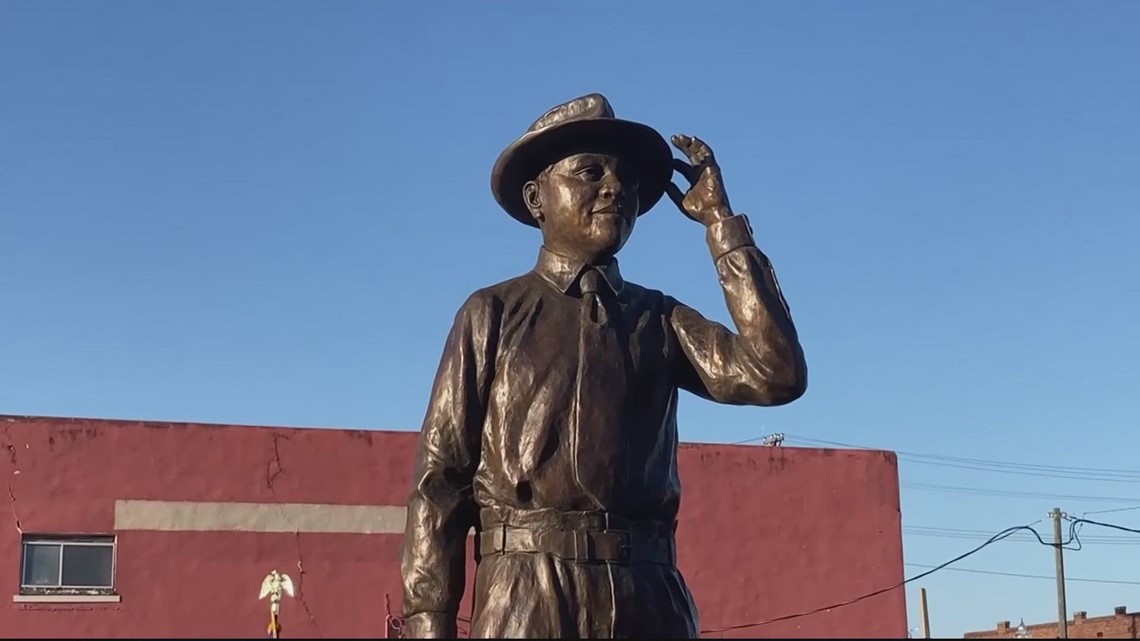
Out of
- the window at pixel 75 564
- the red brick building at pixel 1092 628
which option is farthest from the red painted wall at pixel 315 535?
the red brick building at pixel 1092 628

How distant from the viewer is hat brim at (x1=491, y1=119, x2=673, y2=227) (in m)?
4.36

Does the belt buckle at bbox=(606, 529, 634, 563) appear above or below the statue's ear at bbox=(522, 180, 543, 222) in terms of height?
below

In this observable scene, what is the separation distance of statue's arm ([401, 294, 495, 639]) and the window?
14.3 meters

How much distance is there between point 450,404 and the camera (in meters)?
4.16

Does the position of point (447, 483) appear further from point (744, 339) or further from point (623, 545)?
point (744, 339)

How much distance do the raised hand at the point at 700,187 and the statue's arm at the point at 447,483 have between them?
64 centimetres

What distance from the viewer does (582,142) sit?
4.39m

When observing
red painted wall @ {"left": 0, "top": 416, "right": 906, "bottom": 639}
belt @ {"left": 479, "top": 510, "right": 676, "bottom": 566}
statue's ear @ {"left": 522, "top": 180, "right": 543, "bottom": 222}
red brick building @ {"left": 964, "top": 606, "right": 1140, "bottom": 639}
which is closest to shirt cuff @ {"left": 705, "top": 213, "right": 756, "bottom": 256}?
statue's ear @ {"left": 522, "top": 180, "right": 543, "bottom": 222}

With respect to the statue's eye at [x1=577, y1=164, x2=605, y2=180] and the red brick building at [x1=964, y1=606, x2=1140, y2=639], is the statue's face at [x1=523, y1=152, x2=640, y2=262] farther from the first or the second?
the red brick building at [x1=964, y1=606, x2=1140, y2=639]

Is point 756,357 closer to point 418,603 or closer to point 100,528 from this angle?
point 418,603

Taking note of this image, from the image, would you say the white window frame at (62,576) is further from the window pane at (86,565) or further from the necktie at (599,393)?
the necktie at (599,393)

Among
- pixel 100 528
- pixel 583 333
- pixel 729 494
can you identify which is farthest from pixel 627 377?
pixel 729 494

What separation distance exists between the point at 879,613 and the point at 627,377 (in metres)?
16.8

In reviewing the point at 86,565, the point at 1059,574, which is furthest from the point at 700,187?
the point at 1059,574
